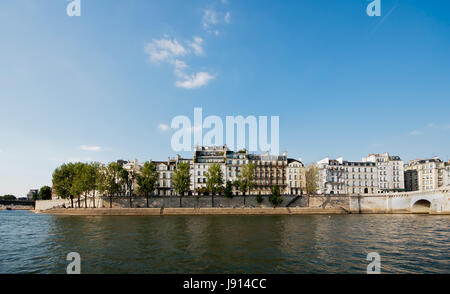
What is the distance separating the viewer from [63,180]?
2808 inches

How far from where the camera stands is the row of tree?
6699 centimetres

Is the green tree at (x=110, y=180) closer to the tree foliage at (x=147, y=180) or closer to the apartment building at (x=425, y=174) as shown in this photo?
the tree foliage at (x=147, y=180)

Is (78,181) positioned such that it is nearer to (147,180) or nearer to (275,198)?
(147,180)

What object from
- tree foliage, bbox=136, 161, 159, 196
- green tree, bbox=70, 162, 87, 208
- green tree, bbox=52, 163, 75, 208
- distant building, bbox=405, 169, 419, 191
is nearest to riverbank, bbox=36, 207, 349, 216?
green tree, bbox=70, 162, 87, 208

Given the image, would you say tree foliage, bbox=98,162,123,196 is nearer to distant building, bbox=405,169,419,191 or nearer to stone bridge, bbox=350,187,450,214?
stone bridge, bbox=350,187,450,214

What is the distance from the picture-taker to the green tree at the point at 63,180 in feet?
232

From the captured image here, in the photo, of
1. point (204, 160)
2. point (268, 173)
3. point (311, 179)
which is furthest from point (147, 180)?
point (311, 179)

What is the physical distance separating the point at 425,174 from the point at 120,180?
340ft
